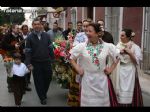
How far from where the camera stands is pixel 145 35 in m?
12.5

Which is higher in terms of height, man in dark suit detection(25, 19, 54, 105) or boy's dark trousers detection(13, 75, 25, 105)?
man in dark suit detection(25, 19, 54, 105)

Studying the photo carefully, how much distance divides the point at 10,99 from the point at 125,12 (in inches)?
304

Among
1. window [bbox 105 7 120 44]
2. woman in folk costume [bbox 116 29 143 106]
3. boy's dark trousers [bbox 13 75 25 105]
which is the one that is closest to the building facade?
window [bbox 105 7 120 44]

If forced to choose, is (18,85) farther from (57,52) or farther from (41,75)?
(57,52)

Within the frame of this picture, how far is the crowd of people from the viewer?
5.11 m

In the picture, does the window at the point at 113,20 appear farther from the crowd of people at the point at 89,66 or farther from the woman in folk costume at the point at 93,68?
the woman in folk costume at the point at 93,68

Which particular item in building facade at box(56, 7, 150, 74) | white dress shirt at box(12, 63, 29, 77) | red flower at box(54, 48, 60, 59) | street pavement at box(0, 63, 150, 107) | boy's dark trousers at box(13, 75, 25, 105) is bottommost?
street pavement at box(0, 63, 150, 107)

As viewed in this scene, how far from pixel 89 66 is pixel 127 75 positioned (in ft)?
5.37

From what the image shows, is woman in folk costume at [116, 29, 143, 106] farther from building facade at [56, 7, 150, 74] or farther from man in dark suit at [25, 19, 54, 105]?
building facade at [56, 7, 150, 74]

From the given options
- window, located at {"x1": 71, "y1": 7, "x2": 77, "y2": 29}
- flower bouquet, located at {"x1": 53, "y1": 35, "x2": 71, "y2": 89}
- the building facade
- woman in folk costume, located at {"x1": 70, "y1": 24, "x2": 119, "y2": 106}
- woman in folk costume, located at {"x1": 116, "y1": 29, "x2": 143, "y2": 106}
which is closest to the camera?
woman in folk costume, located at {"x1": 70, "y1": 24, "x2": 119, "y2": 106}
